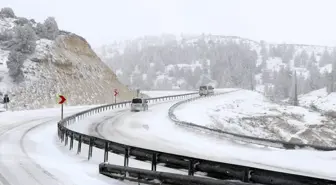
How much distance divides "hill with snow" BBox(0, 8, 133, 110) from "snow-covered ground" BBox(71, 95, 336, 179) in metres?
27.8

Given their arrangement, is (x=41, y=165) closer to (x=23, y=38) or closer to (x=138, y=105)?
(x=138, y=105)

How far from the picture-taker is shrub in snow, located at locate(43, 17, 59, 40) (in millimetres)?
70625

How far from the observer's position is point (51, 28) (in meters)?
71.3

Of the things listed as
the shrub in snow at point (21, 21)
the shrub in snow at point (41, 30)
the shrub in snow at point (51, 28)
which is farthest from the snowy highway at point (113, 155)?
the shrub in snow at point (21, 21)

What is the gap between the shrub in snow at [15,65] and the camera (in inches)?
2194

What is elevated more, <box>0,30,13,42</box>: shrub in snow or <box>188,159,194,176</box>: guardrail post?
<box>0,30,13,42</box>: shrub in snow

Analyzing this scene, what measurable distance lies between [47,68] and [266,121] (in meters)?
35.7

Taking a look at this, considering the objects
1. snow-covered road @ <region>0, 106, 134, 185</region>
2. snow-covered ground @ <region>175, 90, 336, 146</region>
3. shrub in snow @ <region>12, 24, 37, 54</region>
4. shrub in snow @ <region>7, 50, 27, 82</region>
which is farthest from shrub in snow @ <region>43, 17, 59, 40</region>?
snow-covered road @ <region>0, 106, 134, 185</region>

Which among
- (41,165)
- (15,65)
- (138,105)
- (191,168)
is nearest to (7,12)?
(15,65)

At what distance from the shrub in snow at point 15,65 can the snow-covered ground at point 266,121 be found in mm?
24063

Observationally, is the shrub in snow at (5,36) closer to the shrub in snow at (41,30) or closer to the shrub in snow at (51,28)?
the shrub in snow at (41,30)

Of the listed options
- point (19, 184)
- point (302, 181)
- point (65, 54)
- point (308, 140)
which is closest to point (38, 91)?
point (65, 54)

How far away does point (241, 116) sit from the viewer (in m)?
56.5

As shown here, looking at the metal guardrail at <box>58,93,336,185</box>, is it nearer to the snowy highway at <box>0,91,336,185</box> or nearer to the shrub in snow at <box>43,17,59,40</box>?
the snowy highway at <box>0,91,336,185</box>
